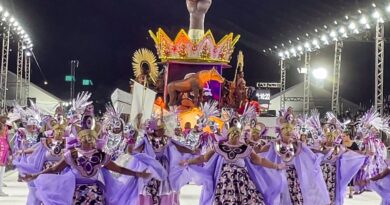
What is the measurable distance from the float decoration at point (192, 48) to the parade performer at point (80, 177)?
17277 millimetres

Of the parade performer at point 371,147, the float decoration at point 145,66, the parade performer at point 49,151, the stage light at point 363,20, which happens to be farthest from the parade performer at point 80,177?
the float decoration at point 145,66

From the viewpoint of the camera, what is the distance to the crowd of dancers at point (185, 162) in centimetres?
698

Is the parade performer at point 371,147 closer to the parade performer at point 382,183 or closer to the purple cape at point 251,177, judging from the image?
the parade performer at point 382,183

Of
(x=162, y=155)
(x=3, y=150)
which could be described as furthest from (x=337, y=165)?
(x=3, y=150)

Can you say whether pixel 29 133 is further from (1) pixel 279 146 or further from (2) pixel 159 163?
(1) pixel 279 146

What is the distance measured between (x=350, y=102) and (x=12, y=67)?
24.3m

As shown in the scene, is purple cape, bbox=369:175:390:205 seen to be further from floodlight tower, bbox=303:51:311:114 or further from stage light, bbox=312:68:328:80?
stage light, bbox=312:68:328:80

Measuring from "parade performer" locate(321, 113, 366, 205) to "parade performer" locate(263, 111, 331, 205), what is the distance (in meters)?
1.27

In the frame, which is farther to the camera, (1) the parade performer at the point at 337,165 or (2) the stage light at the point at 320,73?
(2) the stage light at the point at 320,73

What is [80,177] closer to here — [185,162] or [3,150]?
[185,162]

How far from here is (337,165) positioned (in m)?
11.1

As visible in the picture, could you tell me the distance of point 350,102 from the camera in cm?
3344

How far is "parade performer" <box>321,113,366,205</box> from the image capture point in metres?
11.0

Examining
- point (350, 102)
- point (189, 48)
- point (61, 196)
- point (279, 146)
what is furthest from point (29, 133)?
point (350, 102)
